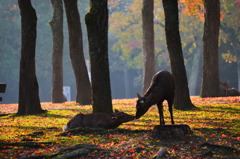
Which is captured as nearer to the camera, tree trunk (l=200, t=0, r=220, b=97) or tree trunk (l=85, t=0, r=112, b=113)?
tree trunk (l=85, t=0, r=112, b=113)

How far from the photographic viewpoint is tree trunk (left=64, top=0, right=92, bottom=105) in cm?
2414

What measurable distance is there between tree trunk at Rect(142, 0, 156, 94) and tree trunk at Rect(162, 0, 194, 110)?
40.1 ft

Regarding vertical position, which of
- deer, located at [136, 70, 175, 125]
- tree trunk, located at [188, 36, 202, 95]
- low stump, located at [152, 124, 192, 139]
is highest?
tree trunk, located at [188, 36, 202, 95]

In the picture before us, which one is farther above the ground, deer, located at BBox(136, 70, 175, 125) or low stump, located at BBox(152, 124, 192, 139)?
deer, located at BBox(136, 70, 175, 125)

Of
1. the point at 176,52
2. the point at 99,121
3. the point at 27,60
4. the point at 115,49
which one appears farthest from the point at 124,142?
the point at 115,49

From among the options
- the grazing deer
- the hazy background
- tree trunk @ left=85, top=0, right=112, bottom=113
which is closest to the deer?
the grazing deer

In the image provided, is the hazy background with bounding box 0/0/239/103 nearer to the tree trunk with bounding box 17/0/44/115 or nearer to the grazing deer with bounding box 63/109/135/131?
the tree trunk with bounding box 17/0/44/115

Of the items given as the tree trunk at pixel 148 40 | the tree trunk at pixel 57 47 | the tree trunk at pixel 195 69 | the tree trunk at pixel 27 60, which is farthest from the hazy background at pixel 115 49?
the tree trunk at pixel 27 60

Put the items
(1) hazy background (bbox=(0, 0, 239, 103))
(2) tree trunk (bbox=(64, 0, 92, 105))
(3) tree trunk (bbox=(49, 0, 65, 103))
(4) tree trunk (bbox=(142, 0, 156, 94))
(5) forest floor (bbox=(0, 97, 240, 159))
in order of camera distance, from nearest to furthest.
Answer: (5) forest floor (bbox=(0, 97, 240, 159)) → (2) tree trunk (bbox=(64, 0, 92, 105)) → (3) tree trunk (bbox=(49, 0, 65, 103)) → (4) tree trunk (bbox=(142, 0, 156, 94)) → (1) hazy background (bbox=(0, 0, 239, 103))

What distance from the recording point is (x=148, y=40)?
A: 1241 inches

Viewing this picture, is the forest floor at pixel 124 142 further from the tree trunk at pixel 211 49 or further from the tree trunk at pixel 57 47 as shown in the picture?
the tree trunk at pixel 57 47

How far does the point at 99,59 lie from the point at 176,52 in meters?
4.59

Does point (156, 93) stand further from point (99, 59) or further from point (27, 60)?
point (27, 60)

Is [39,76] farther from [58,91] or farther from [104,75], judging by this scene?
[104,75]
